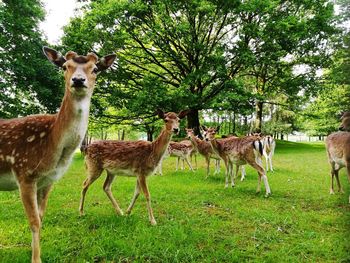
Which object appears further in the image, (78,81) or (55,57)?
(55,57)

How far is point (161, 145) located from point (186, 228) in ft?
6.25

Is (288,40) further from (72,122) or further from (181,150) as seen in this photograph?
(72,122)

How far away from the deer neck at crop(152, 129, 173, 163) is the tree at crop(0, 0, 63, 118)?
1448 cm

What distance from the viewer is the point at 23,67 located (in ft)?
61.0

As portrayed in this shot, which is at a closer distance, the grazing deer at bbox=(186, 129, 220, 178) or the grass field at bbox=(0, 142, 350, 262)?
the grass field at bbox=(0, 142, 350, 262)

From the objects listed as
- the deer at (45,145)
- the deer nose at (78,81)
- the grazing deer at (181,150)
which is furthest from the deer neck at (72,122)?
the grazing deer at (181,150)

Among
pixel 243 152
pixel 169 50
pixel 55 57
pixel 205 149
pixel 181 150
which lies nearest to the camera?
pixel 55 57

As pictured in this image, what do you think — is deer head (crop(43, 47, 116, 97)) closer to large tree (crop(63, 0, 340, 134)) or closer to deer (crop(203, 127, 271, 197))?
deer (crop(203, 127, 271, 197))

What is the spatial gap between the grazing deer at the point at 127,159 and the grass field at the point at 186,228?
589 mm

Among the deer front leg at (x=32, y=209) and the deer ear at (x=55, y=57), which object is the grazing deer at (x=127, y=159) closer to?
the deer front leg at (x=32, y=209)

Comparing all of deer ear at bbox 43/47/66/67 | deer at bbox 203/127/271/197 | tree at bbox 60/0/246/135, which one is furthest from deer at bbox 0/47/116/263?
tree at bbox 60/0/246/135

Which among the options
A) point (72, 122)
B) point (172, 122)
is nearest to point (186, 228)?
point (172, 122)

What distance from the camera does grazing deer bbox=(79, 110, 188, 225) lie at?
258 inches

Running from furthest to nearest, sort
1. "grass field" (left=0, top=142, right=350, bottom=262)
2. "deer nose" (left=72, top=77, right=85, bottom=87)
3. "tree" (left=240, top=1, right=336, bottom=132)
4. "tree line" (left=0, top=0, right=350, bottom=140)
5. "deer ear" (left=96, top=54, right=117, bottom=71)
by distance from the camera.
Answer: "tree" (left=240, top=1, right=336, bottom=132) → "tree line" (left=0, top=0, right=350, bottom=140) → "deer ear" (left=96, top=54, right=117, bottom=71) → "grass field" (left=0, top=142, right=350, bottom=262) → "deer nose" (left=72, top=77, right=85, bottom=87)
